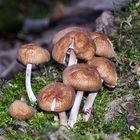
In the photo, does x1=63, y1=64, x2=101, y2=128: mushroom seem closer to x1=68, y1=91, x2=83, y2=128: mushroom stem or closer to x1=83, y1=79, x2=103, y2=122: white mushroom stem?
x1=68, y1=91, x2=83, y2=128: mushroom stem

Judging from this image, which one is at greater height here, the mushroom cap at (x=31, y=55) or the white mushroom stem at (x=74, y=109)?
the mushroom cap at (x=31, y=55)

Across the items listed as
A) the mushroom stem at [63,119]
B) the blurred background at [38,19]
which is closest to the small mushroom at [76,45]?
the mushroom stem at [63,119]

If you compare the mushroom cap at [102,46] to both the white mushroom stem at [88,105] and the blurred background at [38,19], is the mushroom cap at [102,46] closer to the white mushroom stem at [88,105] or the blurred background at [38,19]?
the white mushroom stem at [88,105]

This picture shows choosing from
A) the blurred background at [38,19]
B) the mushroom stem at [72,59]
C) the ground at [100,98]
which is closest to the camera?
the ground at [100,98]

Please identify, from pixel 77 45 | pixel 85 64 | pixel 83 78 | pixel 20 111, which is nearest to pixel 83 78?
pixel 83 78

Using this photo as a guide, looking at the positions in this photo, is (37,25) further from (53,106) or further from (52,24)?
(53,106)

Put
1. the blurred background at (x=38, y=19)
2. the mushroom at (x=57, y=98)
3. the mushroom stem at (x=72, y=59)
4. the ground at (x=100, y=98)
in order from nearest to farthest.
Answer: the mushroom at (x=57, y=98) < the ground at (x=100, y=98) < the mushroom stem at (x=72, y=59) < the blurred background at (x=38, y=19)

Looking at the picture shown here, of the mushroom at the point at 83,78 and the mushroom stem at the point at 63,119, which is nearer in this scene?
the mushroom at the point at 83,78

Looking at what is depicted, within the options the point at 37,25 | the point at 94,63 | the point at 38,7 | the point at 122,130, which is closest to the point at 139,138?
the point at 122,130
